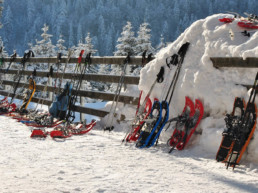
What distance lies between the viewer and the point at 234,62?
383cm

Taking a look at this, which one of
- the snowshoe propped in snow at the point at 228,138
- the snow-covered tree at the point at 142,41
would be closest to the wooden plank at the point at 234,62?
the snowshoe propped in snow at the point at 228,138

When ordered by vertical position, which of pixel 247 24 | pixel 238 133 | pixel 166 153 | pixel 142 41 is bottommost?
pixel 166 153

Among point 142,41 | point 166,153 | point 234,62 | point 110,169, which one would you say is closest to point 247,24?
point 234,62

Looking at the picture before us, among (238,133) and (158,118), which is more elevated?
(238,133)

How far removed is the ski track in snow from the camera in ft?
8.09

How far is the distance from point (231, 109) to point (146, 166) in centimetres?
158

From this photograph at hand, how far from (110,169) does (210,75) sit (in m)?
2.24

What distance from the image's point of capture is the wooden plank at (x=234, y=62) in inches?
141

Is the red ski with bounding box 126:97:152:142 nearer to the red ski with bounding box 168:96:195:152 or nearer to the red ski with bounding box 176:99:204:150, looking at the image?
the red ski with bounding box 168:96:195:152

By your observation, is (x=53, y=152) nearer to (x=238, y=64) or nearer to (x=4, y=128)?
(x=4, y=128)

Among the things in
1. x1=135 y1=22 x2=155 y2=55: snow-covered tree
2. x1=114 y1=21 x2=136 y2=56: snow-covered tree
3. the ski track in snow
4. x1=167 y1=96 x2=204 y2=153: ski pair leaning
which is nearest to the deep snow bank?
x1=167 y1=96 x2=204 y2=153: ski pair leaning

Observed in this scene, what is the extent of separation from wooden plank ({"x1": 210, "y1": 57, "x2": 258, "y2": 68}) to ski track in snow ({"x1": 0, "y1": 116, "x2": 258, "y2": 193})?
131 centimetres

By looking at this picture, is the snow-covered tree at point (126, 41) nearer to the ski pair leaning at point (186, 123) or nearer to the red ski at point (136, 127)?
the red ski at point (136, 127)

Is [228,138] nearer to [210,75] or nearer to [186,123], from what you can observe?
[186,123]
